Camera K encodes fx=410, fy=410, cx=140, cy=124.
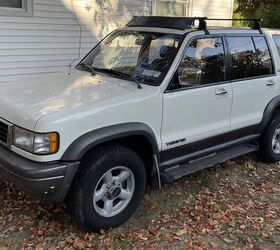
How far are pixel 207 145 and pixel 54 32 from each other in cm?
453

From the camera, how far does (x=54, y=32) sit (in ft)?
26.0

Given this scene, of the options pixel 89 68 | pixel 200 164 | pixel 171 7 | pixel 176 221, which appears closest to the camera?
pixel 176 221

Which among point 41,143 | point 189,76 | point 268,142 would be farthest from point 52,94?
point 268,142

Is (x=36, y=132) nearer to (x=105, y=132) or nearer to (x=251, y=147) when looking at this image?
(x=105, y=132)

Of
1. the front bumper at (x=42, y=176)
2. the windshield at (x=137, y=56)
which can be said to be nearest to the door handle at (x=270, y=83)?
the windshield at (x=137, y=56)

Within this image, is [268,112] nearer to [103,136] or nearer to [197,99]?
[197,99]

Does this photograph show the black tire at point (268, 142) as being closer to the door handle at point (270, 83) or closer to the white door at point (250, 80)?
the white door at point (250, 80)

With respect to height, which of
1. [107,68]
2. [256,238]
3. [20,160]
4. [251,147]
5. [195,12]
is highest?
[195,12]

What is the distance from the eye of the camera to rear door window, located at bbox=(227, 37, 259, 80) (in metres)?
4.91

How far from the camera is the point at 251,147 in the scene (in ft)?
17.8

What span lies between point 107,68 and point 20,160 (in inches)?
65.1

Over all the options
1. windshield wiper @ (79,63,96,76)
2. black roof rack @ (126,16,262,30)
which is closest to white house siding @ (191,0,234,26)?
black roof rack @ (126,16,262,30)

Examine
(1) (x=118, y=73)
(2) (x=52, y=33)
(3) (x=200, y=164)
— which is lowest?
(3) (x=200, y=164)

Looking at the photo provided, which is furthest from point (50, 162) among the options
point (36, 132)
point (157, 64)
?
point (157, 64)
